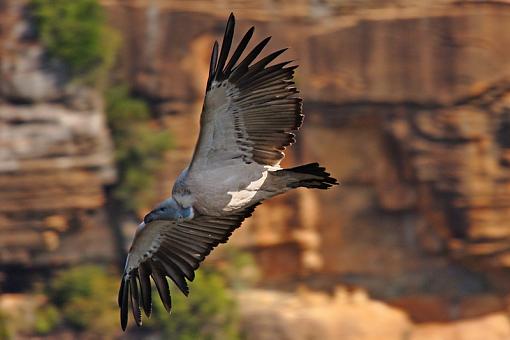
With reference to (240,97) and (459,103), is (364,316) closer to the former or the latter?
(459,103)

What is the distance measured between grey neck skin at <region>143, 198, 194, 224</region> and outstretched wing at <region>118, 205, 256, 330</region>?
425 mm

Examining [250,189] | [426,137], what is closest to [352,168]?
[426,137]

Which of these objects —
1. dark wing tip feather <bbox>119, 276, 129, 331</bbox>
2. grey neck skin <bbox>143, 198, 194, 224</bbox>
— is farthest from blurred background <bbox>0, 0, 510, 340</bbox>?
grey neck skin <bbox>143, 198, 194, 224</bbox>

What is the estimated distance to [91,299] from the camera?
1872cm

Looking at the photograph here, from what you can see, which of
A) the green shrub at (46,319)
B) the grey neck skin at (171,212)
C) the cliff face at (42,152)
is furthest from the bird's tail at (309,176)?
the green shrub at (46,319)

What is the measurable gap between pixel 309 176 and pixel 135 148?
36.1ft

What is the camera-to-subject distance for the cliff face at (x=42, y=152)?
710 inches

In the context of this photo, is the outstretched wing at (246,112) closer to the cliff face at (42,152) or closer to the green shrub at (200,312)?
the green shrub at (200,312)

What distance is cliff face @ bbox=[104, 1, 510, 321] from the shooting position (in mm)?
17203

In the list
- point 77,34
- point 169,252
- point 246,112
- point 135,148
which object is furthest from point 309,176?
point 77,34

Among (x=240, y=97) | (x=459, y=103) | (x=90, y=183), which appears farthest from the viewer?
(x=90, y=183)

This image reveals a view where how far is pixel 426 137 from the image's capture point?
1759 cm

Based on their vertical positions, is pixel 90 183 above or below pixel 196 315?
above

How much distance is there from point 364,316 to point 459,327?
1558 millimetres
